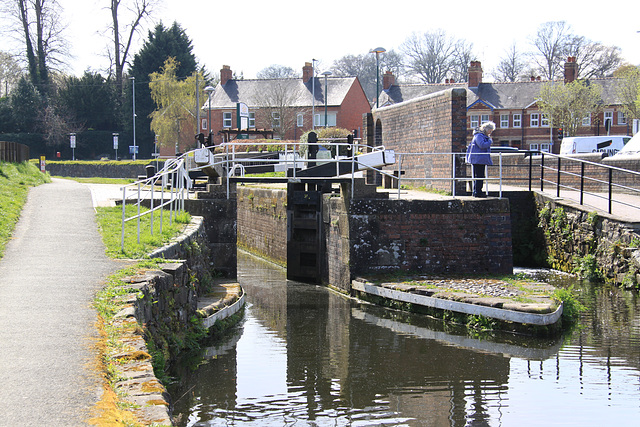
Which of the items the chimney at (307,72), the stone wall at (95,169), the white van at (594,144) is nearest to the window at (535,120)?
the chimney at (307,72)

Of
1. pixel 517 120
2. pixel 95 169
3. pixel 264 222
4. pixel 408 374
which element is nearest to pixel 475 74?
pixel 517 120

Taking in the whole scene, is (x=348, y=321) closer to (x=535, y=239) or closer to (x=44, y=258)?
(x=44, y=258)

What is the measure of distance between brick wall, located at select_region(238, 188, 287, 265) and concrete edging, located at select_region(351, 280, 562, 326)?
568 cm

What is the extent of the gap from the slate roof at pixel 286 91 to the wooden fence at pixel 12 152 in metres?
34.7

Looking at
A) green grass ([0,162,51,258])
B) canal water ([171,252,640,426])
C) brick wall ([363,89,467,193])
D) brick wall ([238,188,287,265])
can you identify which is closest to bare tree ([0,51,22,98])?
green grass ([0,162,51,258])

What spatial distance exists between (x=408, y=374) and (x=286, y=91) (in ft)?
177

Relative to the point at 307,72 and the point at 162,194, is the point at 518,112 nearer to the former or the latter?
the point at 307,72

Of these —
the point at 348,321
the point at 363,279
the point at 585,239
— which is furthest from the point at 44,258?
the point at 585,239

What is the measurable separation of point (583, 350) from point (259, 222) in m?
13.0

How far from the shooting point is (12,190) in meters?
17.2

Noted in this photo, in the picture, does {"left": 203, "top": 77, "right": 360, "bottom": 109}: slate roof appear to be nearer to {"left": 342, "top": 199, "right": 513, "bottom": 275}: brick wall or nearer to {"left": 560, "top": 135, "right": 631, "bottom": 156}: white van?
{"left": 560, "top": 135, "right": 631, "bottom": 156}: white van

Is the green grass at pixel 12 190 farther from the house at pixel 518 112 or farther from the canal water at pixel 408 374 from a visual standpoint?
the house at pixel 518 112

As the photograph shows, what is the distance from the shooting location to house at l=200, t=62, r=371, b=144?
58.1 m

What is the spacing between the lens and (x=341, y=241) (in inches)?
579
